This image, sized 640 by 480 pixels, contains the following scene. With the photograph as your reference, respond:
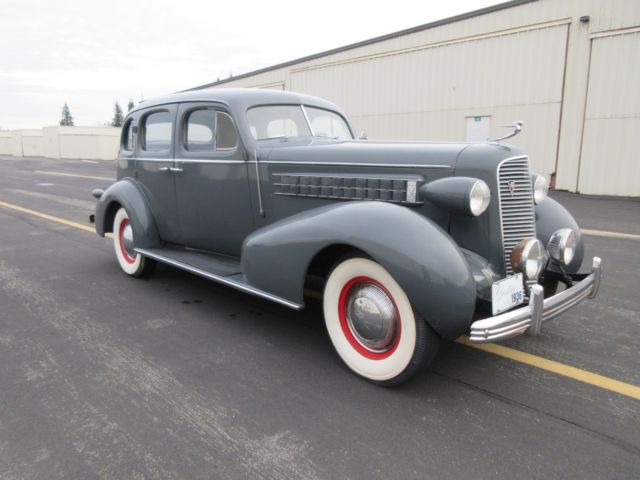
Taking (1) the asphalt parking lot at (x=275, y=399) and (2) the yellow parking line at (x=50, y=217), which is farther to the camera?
(2) the yellow parking line at (x=50, y=217)

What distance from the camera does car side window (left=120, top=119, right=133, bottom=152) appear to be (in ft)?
17.3

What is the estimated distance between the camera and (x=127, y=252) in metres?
5.13

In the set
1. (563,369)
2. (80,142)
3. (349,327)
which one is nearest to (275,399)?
(349,327)

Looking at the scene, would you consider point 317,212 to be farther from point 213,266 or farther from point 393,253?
point 213,266

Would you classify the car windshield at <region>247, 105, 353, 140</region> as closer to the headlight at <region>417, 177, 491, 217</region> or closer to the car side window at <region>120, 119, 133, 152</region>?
the headlight at <region>417, 177, 491, 217</region>

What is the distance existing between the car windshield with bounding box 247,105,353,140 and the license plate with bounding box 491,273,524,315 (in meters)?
2.19

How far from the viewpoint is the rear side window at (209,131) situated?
13.1 ft

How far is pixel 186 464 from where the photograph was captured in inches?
83.4

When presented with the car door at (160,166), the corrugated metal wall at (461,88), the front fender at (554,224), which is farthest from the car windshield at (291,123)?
the corrugated metal wall at (461,88)

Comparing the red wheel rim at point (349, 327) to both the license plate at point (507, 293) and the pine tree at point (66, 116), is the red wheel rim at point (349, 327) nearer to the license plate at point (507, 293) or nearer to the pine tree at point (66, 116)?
the license plate at point (507, 293)

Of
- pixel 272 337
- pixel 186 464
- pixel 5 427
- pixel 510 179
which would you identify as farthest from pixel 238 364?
Result: pixel 510 179

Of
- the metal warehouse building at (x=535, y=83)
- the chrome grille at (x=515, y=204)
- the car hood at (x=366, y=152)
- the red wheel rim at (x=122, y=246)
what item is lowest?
the red wheel rim at (x=122, y=246)

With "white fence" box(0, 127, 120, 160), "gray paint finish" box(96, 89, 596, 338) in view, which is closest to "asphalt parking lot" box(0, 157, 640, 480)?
"gray paint finish" box(96, 89, 596, 338)

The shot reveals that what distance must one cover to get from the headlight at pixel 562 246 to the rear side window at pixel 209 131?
2526mm
